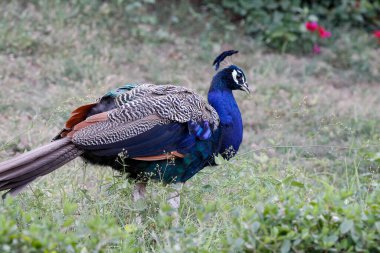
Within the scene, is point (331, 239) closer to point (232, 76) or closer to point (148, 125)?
point (148, 125)

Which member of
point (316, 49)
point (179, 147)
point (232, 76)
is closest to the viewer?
point (179, 147)

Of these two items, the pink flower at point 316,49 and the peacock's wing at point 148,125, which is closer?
the peacock's wing at point 148,125

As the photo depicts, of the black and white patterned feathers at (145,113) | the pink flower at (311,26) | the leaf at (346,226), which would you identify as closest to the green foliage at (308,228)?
the leaf at (346,226)

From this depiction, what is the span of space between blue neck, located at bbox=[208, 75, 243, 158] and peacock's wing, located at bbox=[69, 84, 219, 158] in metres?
0.11

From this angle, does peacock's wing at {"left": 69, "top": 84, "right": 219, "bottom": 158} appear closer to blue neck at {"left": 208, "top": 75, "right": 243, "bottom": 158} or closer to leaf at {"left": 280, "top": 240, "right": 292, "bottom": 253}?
blue neck at {"left": 208, "top": 75, "right": 243, "bottom": 158}

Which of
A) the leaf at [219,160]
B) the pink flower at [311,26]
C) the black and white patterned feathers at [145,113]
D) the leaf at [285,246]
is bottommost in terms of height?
the pink flower at [311,26]

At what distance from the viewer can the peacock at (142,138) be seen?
12.9 feet

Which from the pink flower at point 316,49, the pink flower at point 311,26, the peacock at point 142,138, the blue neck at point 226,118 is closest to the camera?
the peacock at point 142,138

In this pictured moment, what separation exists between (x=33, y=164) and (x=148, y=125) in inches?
25.1

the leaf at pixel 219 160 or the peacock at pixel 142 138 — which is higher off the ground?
the peacock at pixel 142 138

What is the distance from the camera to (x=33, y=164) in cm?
384

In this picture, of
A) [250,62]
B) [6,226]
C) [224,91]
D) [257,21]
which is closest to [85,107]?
[224,91]

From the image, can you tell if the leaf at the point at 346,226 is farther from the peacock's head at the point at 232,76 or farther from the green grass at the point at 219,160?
the peacock's head at the point at 232,76

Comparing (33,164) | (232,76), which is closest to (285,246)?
(33,164)
